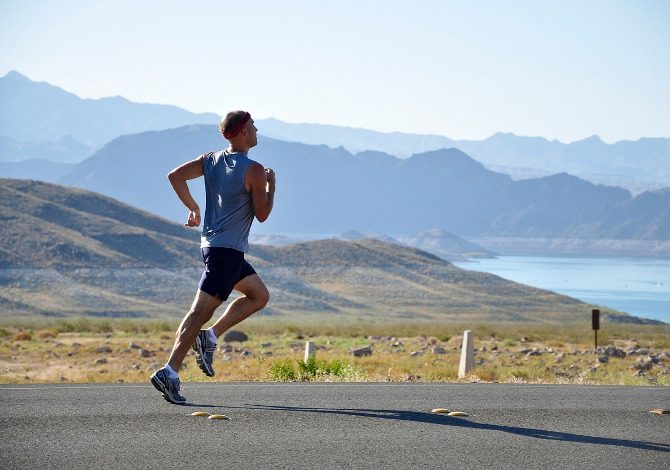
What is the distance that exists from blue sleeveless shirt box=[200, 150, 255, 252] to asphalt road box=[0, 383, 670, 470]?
126 cm

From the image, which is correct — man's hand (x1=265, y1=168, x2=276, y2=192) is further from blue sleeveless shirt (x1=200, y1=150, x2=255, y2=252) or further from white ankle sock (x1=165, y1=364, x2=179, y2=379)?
white ankle sock (x1=165, y1=364, x2=179, y2=379)

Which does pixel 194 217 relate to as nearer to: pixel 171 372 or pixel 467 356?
pixel 171 372

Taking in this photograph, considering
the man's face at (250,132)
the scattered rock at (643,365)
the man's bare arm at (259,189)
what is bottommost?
the scattered rock at (643,365)

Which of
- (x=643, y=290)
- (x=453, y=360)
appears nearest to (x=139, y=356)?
(x=453, y=360)

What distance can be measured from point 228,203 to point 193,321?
90cm

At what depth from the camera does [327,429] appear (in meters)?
7.54

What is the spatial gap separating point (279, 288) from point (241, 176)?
85451 millimetres

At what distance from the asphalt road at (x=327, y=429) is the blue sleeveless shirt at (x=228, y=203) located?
1.26 m

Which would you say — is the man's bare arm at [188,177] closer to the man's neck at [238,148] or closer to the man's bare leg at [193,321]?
the man's neck at [238,148]

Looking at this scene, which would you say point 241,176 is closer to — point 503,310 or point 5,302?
point 5,302

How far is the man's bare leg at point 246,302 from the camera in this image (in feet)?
28.5

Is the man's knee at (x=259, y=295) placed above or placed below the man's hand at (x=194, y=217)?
below

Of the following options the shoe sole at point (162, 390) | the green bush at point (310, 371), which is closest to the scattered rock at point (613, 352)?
the green bush at point (310, 371)

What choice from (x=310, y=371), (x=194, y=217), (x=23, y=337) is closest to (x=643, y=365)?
(x=310, y=371)
